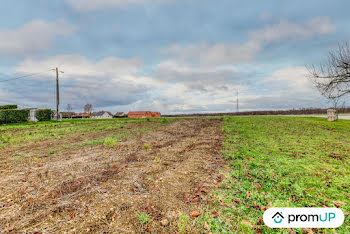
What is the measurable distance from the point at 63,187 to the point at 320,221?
4.81 meters

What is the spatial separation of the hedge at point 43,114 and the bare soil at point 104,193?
87.0ft

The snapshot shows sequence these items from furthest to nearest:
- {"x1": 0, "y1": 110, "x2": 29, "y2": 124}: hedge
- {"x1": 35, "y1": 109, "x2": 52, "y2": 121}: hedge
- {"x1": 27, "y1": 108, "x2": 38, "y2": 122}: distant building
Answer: {"x1": 35, "y1": 109, "x2": 52, "y2": 121}: hedge, {"x1": 27, "y1": 108, "x2": 38, "y2": 122}: distant building, {"x1": 0, "y1": 110, "x2": 29, "y2": 124}: hedge

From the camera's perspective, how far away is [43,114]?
26438 mm

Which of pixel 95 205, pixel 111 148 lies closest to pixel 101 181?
pixel 95 205

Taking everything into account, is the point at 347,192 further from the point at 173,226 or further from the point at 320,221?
the point at 173,226

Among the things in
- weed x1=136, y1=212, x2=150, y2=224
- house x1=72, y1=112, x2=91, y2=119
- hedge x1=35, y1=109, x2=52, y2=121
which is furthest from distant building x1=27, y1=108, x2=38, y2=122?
house x1=72, y1=112, x2=91, y2=119

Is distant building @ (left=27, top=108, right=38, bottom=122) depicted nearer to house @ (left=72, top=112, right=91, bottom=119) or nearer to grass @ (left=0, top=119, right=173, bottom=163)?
grass @ (left=0, top=119, right=173, bottom=163)

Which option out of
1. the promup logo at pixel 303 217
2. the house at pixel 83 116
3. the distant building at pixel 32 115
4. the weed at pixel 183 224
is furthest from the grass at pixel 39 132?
the house at pixel 83 116

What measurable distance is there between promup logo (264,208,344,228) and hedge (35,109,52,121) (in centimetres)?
3262

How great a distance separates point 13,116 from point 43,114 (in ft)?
13.1

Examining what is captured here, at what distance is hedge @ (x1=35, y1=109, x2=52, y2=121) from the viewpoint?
85.0 feet

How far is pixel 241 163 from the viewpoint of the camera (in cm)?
502

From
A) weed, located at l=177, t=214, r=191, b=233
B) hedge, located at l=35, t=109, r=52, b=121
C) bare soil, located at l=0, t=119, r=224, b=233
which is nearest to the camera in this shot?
weed, located at l=177, t=214, r=191, b=233

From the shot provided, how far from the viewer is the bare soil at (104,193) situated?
8.07ft
